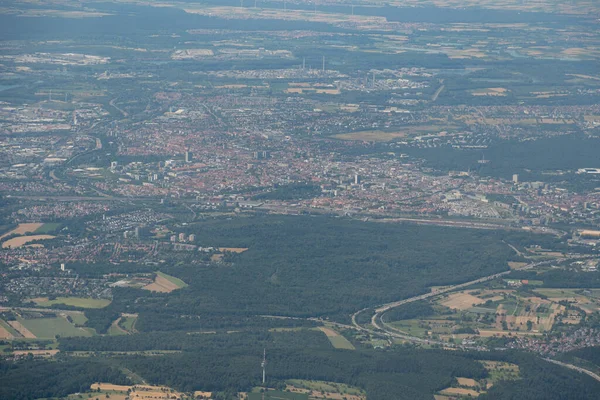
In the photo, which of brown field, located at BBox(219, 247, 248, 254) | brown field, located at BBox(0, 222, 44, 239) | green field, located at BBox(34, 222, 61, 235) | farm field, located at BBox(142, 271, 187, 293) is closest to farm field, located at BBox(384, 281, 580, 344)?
farm field, located at BBox(142, 271, 187, 293)

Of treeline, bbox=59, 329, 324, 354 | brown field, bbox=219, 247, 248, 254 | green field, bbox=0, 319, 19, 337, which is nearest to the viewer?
treeline, bbox=59, 329, 324, 354

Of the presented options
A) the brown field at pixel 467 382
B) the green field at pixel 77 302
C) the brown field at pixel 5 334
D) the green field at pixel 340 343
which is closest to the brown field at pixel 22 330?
the brown field at pixel 5 334

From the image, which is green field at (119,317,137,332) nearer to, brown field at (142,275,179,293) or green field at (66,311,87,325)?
green field at (66,311,87,325)

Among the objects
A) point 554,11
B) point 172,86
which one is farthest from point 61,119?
point 554,11

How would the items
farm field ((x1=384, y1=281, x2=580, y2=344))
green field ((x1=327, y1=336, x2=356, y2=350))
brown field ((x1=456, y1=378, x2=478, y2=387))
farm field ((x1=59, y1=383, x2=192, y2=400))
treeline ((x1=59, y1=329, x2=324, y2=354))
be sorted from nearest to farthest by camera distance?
farm field ((x1=59, y1=383, x2=192, y2=400))
brown field ((x1=456, y1=378, x2=478, y2=387))
treeline ((x1=59, y1=329, x2=324, y2=354))
green field ((x1=327, y1=336, x2=356, y2=350))
farm field ((x1=384, y1=281, x2=580, y2=344))

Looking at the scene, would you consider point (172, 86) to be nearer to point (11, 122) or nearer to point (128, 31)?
point (11, 122)

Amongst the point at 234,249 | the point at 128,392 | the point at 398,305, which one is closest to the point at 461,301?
the point at 398,305
